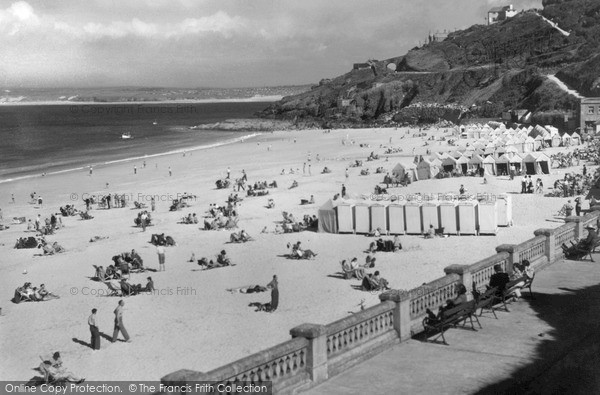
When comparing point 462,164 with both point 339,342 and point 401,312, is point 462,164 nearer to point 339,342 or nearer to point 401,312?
point 401,312

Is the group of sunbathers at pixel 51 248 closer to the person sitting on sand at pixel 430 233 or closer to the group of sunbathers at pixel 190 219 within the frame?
the group of sunbathers at pixel 190 219

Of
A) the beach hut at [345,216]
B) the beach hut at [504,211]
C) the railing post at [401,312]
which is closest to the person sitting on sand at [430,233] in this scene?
the beach hut at [504,211]

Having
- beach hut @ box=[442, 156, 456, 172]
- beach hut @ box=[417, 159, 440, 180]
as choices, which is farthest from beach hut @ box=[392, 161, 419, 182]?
beach hut @ box=[442, 156, 456, 172]

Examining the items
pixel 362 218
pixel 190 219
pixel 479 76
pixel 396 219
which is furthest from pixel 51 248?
pixel 479 76

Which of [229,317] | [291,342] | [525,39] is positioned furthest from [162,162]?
[525,39]

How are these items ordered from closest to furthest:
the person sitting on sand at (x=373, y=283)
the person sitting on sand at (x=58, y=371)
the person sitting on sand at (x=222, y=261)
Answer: the person sitting on sand at (x=58, y=371) < the person sitting on sand at (x=373, y=283) < the person sitting on sand at (x=222, y=261)

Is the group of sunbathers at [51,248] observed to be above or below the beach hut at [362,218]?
below

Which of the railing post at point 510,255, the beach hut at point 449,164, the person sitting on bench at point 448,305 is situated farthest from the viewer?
the beach hut at point 449,164
